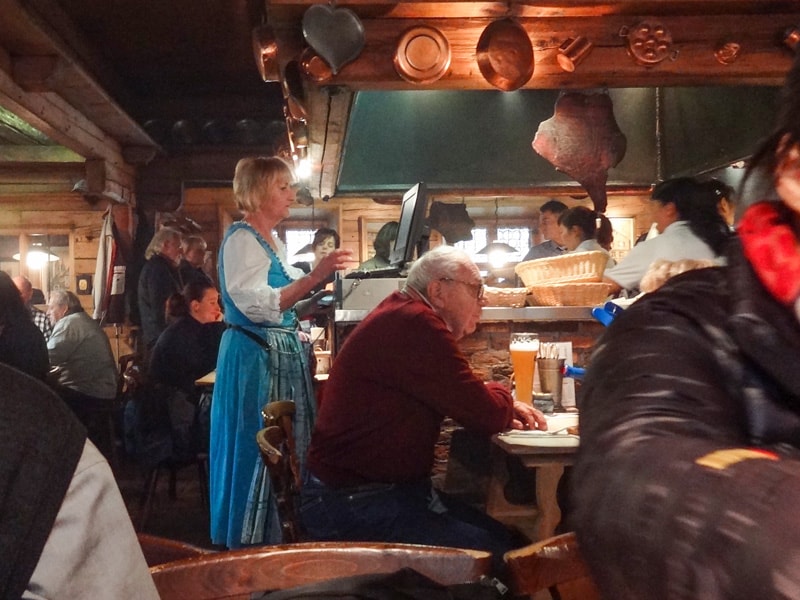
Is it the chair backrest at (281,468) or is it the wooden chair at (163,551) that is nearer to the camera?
the wooden chair at (163,551)

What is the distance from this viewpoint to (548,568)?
118cm

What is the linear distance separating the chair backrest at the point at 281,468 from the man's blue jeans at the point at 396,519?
0.68 feet

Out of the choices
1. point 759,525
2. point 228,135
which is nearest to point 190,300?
point 228,135

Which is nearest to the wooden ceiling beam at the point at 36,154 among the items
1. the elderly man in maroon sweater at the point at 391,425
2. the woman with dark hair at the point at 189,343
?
the woman with dark hair at the point at 189,343

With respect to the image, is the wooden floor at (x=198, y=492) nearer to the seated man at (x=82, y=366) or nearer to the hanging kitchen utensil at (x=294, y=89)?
the seated man at (x=82, y=366)

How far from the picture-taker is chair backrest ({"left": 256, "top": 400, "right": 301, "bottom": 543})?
6.08 feet

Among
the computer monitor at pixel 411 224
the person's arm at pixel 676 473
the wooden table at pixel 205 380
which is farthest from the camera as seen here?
the wooden table at pixel 205 380

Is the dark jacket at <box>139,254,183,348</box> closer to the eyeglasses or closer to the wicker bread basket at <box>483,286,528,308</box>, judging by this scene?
the wicker bread basket at <box>483,286,528,308</box>

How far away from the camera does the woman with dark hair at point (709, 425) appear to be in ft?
1.28

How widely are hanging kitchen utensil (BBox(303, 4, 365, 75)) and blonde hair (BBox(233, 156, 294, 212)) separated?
0.51 m

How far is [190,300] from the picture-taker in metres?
5.02

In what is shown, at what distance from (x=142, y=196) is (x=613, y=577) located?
7926 mm

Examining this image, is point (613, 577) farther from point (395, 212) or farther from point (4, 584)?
point (395, 212)

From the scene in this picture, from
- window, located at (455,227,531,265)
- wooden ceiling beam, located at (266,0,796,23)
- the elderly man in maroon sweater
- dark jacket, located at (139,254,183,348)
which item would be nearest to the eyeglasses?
the elderly man in maroon sweater
